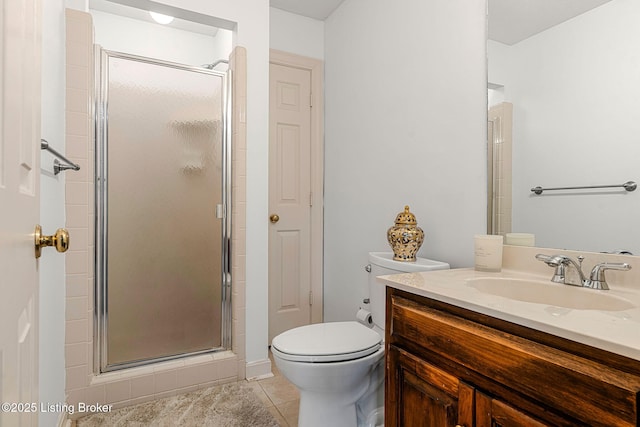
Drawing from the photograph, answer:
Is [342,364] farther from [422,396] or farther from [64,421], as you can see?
[64,421]

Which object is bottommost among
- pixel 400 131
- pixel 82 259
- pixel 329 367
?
pixel 329 367

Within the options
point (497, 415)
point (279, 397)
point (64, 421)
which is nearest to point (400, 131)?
point (497, 415)

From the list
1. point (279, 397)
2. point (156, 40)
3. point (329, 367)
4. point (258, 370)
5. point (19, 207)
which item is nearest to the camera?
point (19, 207)

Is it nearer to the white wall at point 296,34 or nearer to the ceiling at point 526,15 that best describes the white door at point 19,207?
the ceiling at point 526,15

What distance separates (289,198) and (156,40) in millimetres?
1673

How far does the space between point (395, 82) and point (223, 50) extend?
4.48 ft

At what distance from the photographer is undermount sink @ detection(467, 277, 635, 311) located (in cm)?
97

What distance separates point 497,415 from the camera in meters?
0.81

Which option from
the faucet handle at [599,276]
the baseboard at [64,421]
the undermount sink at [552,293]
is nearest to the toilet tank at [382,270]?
the undermount sink at [552,293]

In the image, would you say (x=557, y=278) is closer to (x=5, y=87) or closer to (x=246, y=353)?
(x=5, y=87)

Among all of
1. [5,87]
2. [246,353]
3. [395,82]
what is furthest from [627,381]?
[246,353]

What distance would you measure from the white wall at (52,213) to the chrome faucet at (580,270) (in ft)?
5.53

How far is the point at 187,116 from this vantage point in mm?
2014

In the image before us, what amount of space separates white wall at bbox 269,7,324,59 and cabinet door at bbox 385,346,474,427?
90.3 inches
